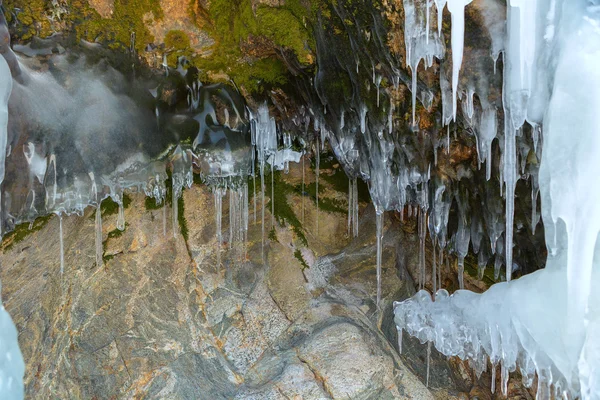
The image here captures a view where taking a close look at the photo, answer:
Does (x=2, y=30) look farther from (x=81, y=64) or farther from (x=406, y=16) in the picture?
(x=406, y=16)

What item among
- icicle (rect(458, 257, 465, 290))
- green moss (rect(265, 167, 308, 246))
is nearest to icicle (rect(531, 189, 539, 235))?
icicle (rect(458, 257, 465, 290))

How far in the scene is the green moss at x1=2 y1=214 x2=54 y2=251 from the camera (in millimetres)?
5396

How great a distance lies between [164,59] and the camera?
16.8 feet

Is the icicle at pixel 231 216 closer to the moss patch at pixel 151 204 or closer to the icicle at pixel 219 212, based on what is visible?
the icicle at pixel 219 212

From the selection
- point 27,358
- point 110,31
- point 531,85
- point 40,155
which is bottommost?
point 27,358

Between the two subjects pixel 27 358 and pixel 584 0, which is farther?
pixel 27 358

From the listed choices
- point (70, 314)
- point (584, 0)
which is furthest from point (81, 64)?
point (584, 0)

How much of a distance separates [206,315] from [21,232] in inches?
84.0

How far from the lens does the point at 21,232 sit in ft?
18.0

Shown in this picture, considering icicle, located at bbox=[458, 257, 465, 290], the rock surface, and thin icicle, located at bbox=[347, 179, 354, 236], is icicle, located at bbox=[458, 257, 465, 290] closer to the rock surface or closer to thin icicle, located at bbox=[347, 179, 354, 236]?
the rock surface

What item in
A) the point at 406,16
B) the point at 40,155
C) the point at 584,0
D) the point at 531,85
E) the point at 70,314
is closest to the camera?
the point at 584,0

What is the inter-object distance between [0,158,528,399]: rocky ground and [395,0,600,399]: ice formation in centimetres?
214

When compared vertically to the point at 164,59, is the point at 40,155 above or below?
below

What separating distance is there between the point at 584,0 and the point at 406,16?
1.02 meters
